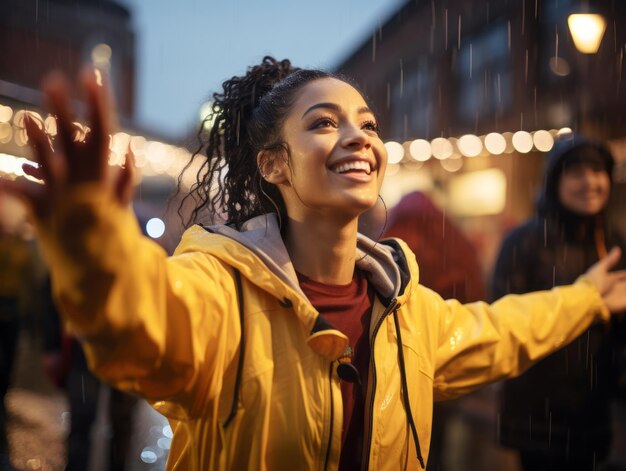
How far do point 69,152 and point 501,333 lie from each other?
1.75m

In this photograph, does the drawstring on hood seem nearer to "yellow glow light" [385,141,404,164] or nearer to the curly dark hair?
the curly dark hair

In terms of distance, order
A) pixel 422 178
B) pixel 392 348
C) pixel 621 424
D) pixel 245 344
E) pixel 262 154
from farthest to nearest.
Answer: pixel 422 178
pixel 621 424
pixel 262 154
pixel 392 348
pixel 245 344

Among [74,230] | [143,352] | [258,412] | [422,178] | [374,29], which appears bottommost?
[258,412]

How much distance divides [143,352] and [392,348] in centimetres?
93

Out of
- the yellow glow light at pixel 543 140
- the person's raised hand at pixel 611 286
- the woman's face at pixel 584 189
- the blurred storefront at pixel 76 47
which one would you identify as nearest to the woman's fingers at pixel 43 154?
the person's raised hand at pixel 611 286

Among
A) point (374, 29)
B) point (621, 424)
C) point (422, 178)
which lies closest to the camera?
point (621, 424)

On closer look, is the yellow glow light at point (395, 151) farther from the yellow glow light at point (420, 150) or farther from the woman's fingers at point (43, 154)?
the woman's fingers at point (43, 154)

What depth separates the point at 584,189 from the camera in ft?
12.1

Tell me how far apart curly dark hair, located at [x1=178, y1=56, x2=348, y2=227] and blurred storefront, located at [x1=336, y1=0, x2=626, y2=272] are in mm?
9324

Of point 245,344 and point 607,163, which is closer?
point 245,344

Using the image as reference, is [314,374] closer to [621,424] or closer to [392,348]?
[392,348]

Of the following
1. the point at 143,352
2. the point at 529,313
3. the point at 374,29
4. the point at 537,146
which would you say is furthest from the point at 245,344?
the point at 374,29

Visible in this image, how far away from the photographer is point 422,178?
16609mm

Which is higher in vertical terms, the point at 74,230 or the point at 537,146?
the point at 537,146
